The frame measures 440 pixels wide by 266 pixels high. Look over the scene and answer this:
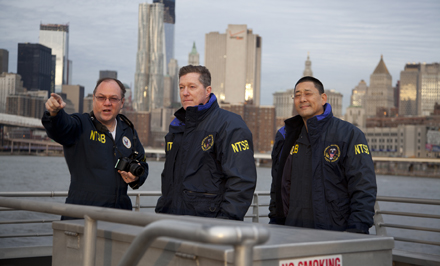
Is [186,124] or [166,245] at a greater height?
[186,124]

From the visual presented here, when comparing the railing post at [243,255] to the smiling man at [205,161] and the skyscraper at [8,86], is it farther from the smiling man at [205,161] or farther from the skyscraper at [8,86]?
the skyscraper at [8,86]

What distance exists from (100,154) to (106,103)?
0.34m

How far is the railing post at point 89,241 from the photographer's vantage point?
1.49 m

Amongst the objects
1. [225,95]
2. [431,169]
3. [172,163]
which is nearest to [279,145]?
[172,163]

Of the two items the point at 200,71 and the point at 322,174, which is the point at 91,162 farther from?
the point at 322,174

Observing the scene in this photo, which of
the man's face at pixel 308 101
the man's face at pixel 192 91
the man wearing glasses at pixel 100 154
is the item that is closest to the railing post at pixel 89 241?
the man wearing glasses at pixel 100 154

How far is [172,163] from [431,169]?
340ft

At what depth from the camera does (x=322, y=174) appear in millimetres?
2982

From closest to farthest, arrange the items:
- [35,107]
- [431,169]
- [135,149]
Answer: [135,149]
[431,169]
[35,107]

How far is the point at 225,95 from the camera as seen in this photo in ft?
573

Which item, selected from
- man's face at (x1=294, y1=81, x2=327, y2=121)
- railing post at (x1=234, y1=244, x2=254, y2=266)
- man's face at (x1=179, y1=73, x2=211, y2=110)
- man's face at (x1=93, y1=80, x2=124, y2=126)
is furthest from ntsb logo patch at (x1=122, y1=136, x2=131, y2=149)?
railing post at (x1=234, y1=244, x2=254, y2=266)

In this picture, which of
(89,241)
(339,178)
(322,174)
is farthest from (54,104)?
(339,178)

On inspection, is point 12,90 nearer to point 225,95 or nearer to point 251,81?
point 225,95

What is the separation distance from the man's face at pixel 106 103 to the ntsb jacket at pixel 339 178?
3.94 ft
